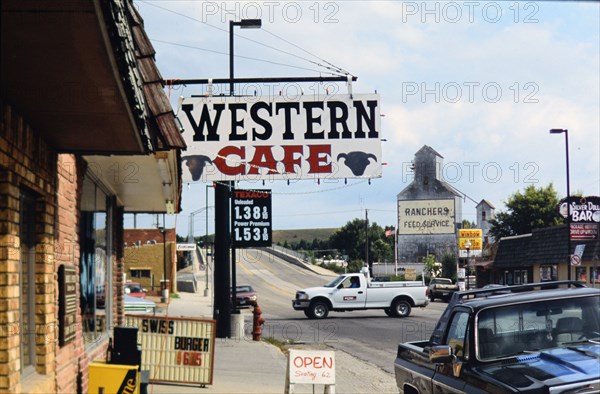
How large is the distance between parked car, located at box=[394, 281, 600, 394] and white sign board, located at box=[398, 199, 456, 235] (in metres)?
105

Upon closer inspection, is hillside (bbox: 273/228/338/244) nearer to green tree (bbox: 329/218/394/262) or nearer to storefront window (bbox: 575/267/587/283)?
green tree (bbox: 329/218/394/262)

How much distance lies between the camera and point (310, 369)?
1128 cm

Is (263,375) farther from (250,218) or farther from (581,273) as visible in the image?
(581,273)

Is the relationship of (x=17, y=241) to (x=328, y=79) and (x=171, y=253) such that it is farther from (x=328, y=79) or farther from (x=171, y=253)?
(x=171, y=253)

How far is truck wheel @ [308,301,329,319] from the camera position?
38.0m

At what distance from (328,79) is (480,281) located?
46.9 metres

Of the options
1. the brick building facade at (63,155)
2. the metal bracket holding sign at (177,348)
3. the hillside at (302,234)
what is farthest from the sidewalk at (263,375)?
the hillside at (302,234)

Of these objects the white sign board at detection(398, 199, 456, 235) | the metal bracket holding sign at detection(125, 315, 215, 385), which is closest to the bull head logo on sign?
the metal bracket holding sign at detection(125, 315, 215, 385)

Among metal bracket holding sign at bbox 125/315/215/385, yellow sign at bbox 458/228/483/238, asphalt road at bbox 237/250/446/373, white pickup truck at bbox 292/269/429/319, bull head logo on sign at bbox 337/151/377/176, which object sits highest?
bull head logo on sign at bbox 337/151/377/176

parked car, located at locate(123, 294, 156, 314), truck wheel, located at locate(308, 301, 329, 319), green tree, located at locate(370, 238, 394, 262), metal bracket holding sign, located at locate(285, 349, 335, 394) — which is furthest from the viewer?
green tree, located at locate(370, 238, 394, 262)

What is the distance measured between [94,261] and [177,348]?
9.14 feet

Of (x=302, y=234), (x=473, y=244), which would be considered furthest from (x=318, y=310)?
(x=302, y=234)

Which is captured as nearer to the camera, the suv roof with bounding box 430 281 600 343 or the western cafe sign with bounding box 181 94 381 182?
the suv roof with bounding box 430 281 600 343

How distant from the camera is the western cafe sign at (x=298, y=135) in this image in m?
23.1
